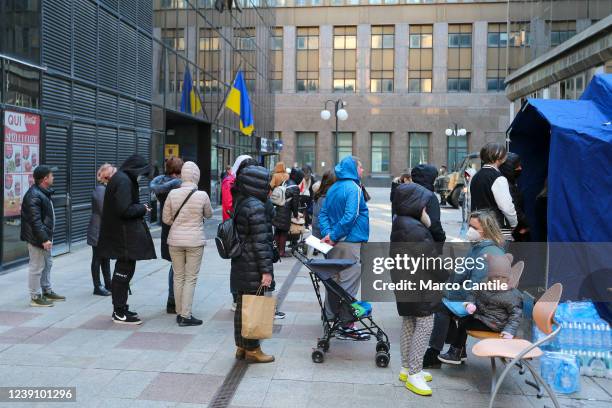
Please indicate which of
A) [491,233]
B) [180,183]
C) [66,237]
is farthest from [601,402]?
[66,237]

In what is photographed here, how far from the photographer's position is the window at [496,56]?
5450 cm

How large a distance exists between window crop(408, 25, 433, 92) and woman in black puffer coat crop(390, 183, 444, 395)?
51.4 metres

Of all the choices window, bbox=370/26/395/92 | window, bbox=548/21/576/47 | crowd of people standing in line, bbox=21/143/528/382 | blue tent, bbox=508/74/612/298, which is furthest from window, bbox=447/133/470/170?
blue tent, bbox=508/74/612/298

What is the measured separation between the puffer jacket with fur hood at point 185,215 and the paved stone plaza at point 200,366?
3.43 ft

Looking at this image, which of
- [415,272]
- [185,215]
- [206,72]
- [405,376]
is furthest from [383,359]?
[206,72]

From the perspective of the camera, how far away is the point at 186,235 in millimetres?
7098

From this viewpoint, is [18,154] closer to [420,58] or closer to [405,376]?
[405,376]

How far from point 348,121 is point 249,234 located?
50354 mm

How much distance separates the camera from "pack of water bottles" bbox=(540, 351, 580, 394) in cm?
525

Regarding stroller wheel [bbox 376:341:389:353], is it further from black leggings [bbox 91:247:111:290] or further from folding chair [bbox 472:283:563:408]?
black leggings [bbox 91:247:111:290]

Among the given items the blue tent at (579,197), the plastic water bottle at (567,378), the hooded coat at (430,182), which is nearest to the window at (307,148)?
the hooded coat at (430,182)

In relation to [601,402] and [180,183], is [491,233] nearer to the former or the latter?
[601,402]

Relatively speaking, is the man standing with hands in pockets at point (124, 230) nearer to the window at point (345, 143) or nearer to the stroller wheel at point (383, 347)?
the stroller wheel at point (383, 347)

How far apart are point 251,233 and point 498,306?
233 cm
